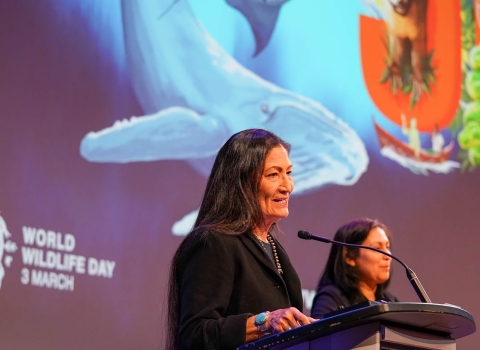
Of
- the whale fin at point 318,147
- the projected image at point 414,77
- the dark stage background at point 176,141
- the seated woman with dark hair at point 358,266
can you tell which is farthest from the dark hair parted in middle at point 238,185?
the projected image at point 414,77

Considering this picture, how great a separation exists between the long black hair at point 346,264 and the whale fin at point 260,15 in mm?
1146

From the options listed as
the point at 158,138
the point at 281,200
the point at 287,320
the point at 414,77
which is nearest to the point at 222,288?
the point at 287,320

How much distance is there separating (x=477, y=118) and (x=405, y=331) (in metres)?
3.81

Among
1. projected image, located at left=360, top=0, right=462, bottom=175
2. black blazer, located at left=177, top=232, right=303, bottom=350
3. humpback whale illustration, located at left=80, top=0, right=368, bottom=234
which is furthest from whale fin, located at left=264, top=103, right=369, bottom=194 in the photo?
black blazer, located at left=177, top=232, right=303, bottom=350

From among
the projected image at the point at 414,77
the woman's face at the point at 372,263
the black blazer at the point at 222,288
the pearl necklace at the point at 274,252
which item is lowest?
the black blazer at the point at 222,288

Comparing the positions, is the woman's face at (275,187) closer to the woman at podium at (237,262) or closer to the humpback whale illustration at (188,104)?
the woman at podium at (237,262)

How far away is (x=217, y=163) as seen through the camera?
2641mm

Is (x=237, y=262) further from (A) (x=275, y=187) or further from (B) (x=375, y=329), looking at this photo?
(B) (x=375, y=329)

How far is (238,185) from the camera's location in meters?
2.56

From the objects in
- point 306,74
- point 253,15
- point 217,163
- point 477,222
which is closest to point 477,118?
point 477,222

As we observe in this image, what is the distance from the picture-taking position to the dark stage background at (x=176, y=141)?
3.48 meters

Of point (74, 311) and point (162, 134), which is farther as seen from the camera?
point (162, 134)

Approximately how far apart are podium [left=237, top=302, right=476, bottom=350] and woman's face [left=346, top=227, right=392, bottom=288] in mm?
2086

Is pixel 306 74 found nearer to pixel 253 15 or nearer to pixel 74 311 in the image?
pixel 253 15
